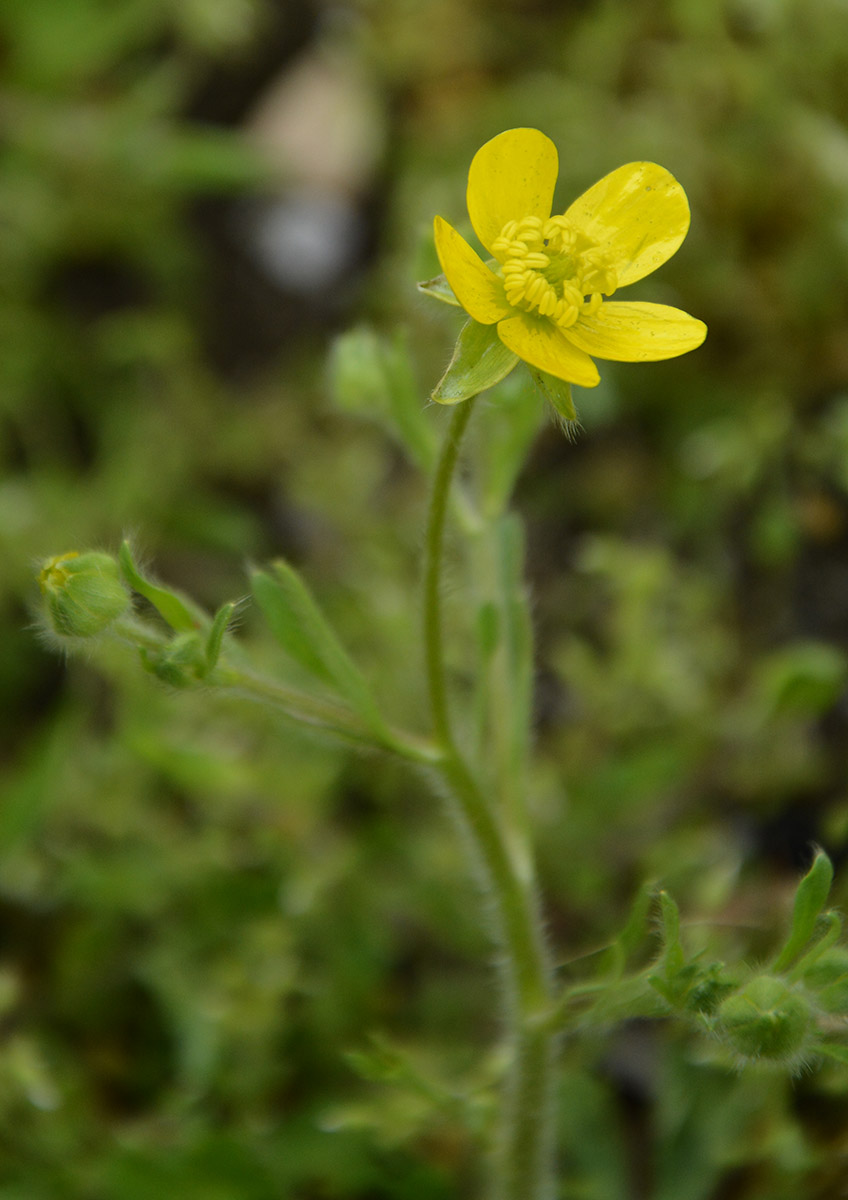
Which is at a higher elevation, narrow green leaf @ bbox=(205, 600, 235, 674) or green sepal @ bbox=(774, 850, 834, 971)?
narrow green leaf @ bbox=(205, 600, 235, 674)

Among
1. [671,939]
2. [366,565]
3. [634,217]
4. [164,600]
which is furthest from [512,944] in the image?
[366,565]

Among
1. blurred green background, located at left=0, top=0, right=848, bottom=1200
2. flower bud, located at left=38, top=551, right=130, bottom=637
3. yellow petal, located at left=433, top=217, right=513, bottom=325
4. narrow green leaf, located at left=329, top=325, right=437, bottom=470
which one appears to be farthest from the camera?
blurred green background, located at left=0, top=0, right=848, bottom=1200

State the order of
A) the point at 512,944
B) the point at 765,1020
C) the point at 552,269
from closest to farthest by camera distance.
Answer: the point at 765,1020 → the point at 552,269 → the point at 512,944

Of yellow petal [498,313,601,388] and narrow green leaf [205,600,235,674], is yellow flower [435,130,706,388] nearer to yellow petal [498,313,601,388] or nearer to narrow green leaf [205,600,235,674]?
Result: yellow petal [498,313,601,388]

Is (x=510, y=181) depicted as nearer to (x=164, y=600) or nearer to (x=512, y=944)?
(x=164, y=600)

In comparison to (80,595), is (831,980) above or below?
below

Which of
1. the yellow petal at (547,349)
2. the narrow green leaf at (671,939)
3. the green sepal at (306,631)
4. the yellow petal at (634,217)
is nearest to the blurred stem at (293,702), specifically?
the green sepal at (306,631)

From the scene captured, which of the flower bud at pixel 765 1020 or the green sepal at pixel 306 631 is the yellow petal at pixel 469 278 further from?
the flower bud at pixel 765 1020

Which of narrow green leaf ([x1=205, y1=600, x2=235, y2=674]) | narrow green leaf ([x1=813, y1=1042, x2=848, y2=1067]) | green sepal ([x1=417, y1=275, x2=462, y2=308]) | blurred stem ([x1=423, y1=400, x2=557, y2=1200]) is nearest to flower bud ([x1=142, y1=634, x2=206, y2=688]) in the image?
narrow green leaf ([x1=205, y1=600, x2=235, y2=674])
